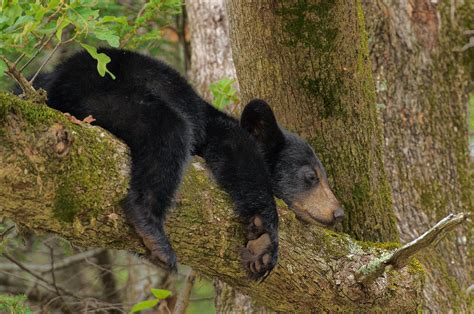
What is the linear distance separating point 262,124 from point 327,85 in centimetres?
49

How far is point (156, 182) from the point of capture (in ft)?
12.1

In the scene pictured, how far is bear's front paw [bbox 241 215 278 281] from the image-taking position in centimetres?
405

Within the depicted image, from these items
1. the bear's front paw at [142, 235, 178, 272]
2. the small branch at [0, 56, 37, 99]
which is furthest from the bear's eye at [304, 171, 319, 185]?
the small branch at [0, 56, 37, 99]

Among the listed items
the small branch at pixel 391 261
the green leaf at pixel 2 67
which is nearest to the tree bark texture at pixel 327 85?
the small branch at pixel 391 261

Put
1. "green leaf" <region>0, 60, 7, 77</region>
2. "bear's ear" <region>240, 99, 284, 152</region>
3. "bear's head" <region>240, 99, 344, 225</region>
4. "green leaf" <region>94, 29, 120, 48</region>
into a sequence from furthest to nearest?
"bear's head" <region>240, 99, 344, 225</region> < "bear's ear" <region>240, 99, 284, 152</region> < "green leaf" <region>94, 29, 120, 48</region> < "green leaf" <region>0, 60, 7, 77</region>

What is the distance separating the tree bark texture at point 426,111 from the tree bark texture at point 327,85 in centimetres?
100

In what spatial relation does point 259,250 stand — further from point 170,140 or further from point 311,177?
point 311,177

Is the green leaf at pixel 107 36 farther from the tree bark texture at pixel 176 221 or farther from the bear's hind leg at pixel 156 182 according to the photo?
the bear's hind leg at pixel 156 182

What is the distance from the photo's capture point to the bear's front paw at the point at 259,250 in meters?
4.05

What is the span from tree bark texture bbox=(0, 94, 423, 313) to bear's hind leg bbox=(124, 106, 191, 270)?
0.07m

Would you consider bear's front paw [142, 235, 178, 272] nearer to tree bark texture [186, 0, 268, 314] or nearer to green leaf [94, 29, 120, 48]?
green leaf [94, 29, 120, 48]

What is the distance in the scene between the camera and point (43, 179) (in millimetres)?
3146

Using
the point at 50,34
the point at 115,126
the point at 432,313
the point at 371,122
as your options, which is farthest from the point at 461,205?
the point at 50,34

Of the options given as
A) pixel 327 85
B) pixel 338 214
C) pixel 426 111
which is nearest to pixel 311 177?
pixel 338 214
